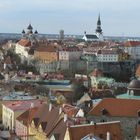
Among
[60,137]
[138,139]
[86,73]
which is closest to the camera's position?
[60,137]

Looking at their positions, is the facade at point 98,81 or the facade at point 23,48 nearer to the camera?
the facade at point 98,81

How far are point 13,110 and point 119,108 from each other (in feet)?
42.2

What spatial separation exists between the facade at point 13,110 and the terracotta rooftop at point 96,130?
14.9 m

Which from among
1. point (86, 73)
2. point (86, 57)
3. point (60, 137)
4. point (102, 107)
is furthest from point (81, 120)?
point (86, 57)

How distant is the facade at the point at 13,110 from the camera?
4474 cm

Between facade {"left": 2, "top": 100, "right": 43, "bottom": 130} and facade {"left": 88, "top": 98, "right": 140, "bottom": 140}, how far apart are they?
8769 mm

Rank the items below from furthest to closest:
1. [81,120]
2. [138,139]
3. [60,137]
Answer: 1. [81,120]
2. [138,139]
3. [60,137]

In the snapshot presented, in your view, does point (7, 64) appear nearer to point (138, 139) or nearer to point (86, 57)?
point (86, 57)

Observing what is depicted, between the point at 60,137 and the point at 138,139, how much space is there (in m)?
5.49

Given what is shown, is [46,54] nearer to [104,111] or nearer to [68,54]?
[68,54]

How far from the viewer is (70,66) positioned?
302 feet

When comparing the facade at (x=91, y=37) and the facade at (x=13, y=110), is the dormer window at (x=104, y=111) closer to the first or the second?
the facade at (x=13, y=110)

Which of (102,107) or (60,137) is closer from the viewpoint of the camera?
(60,137)

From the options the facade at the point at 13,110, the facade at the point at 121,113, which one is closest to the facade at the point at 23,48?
the facade at the point at 13,110
